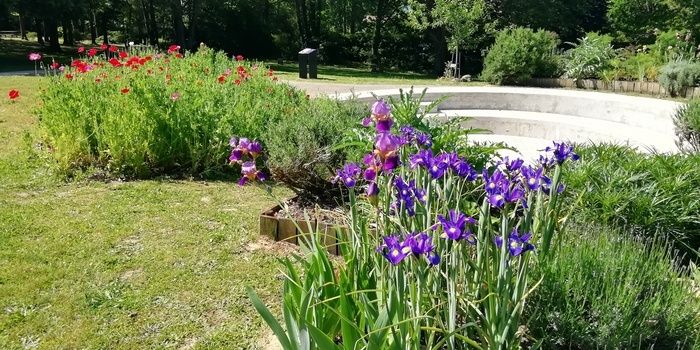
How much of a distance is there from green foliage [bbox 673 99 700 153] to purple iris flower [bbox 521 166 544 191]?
521 centimetres

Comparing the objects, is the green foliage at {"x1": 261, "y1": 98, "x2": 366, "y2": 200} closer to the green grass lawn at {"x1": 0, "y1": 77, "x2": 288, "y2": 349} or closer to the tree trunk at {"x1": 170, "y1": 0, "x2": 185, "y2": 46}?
the green grass lawn at {"x1": 0, "y1": 77, "x2": 288, "y2": 349}

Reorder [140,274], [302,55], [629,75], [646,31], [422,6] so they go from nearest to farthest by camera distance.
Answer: [140,274] < [629,75] < [302,55] < [422,6] < [646,31]

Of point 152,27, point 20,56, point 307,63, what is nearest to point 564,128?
point 307,63

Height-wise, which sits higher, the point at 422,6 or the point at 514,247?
the point at 422,6

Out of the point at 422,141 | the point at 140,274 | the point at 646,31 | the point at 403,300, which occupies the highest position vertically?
the point at 646,31

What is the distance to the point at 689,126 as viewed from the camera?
650cm

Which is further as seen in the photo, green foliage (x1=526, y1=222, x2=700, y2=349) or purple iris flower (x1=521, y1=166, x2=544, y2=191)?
green foliage (x1=526, y1=222, x2=700, y2=349)

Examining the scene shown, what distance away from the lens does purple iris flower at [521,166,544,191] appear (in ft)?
6.27

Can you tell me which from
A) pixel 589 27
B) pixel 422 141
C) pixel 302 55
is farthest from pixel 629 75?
pixel 589 27

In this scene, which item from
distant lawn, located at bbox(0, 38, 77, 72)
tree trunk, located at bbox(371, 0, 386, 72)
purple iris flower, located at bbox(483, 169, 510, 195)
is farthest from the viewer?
tree trunk, located at bbox(371, 0, 386, 72)

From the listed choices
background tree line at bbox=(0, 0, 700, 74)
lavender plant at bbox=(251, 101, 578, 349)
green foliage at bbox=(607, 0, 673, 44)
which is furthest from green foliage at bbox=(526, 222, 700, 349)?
green foliage at bbox=(607, 0, 673, 44)

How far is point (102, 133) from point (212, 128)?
109 cm

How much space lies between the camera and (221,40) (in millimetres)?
27797

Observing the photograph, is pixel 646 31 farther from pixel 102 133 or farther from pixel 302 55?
pixel 102 133
